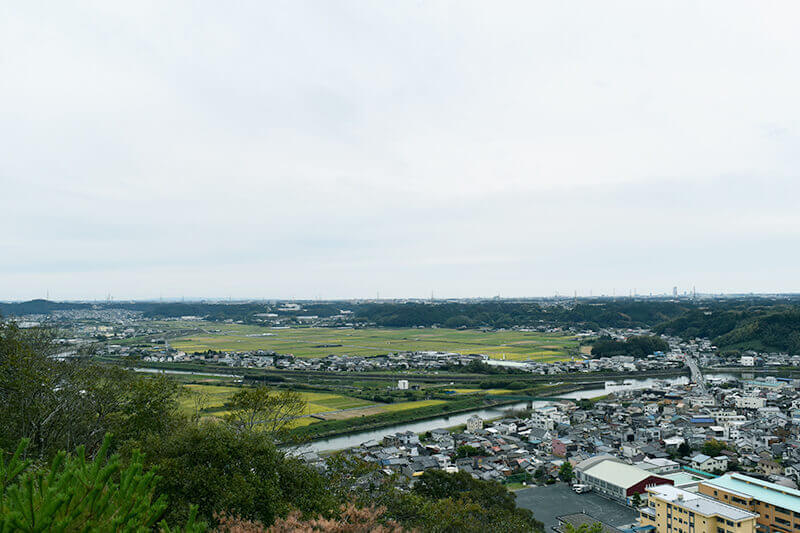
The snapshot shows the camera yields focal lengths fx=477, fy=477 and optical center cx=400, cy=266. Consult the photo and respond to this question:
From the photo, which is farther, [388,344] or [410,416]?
[388,344]

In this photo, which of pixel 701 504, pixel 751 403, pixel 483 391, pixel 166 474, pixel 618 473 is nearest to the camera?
pixel 166 474

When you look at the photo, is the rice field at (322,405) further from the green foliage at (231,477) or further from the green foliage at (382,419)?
the green foliage at (231,477)

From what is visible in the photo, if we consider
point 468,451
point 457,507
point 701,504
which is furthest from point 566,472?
point 457,507

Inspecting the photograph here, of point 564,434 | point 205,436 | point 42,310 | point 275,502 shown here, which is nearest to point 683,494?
point 564,434

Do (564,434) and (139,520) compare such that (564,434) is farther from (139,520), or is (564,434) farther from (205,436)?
(139,520)

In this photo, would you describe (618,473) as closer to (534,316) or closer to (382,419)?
(382,419)

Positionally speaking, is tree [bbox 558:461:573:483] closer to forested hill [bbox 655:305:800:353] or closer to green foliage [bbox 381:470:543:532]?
green foliage [bbox 381:470:543:532]
